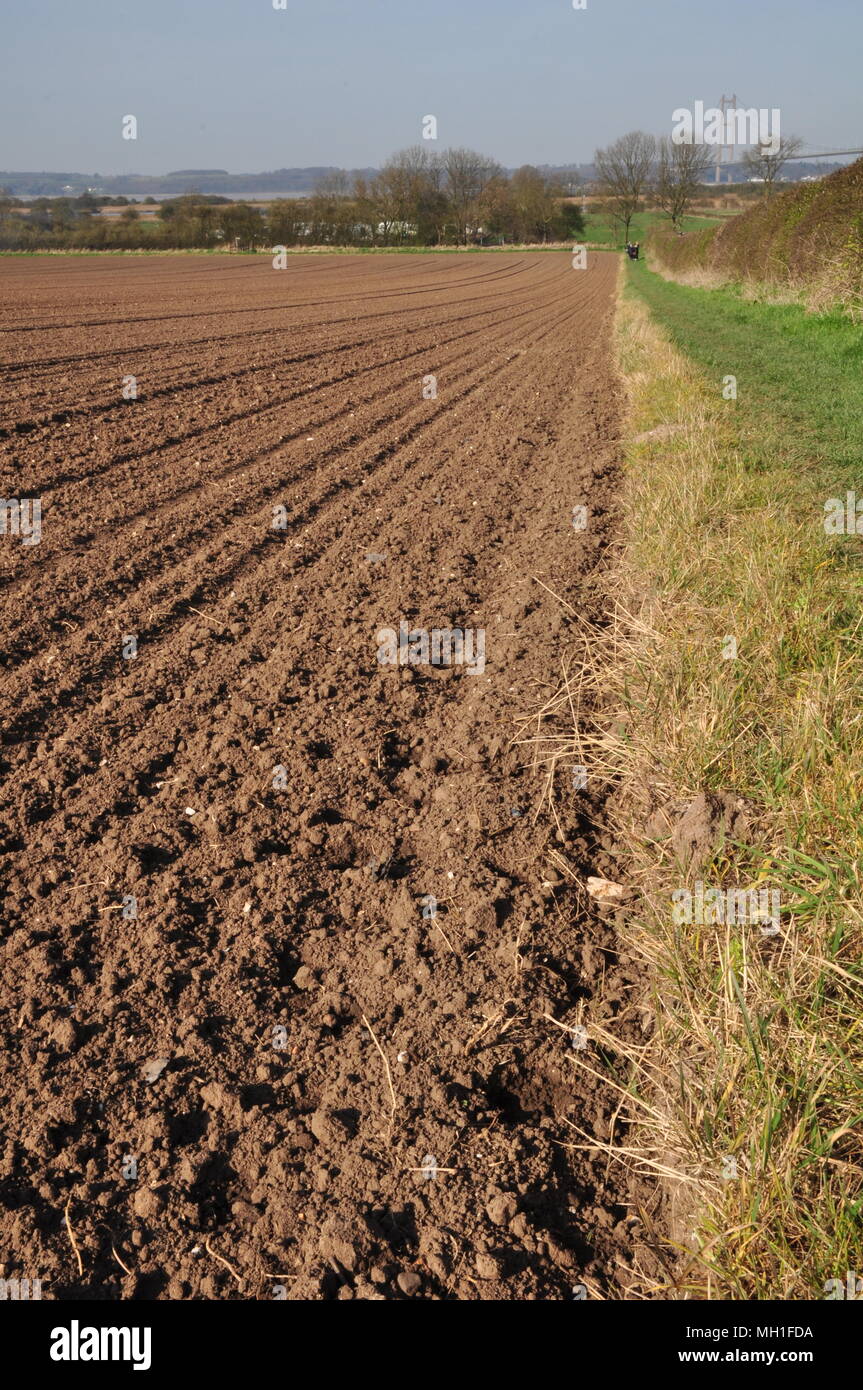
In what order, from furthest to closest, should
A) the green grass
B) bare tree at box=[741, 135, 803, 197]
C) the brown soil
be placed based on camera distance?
bare tree at box=[741, 135, 803, 197]
the green grass
the brown soil

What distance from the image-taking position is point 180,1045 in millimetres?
2793

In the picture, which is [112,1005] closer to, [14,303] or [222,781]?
[222,781]

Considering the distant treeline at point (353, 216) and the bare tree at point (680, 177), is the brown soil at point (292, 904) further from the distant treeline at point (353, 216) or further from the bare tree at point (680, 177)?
the bare tree at point (680, 177)

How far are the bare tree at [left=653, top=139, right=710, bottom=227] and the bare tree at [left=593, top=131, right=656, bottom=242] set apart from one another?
475 centimetres

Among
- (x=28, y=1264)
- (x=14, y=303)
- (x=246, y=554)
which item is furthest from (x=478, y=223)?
(x=28, y=1264)

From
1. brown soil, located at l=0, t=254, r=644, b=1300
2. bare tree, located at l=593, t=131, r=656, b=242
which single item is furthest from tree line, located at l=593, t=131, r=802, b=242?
brown soil, located at l=0, t=254, r=644, b=1300

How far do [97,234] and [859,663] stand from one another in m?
75.4

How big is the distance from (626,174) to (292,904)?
305ft

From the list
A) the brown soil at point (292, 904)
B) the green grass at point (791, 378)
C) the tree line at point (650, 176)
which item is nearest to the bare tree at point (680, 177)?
the tree line at point (650, 176)

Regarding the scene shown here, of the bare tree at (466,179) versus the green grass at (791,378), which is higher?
the bare tree at (466,179)

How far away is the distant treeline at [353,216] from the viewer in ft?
222

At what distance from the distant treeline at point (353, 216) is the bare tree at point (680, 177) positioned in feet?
40.2

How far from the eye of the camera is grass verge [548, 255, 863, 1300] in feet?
7.16

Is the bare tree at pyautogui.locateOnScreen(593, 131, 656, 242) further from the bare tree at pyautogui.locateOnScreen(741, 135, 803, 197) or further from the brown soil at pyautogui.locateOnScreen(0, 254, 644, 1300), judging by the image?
the brown soil at pyautogui.locateOnScreen(0, 254, 644, 1300)
